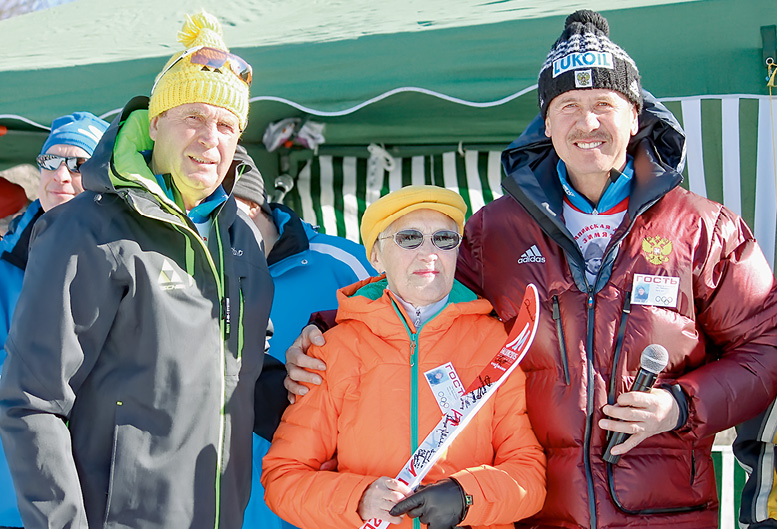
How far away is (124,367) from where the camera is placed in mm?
1870

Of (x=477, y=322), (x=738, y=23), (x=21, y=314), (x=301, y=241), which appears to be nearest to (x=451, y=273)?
(x=477, y=322)

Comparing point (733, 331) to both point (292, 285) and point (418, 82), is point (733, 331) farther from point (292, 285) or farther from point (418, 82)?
point (418, 82)

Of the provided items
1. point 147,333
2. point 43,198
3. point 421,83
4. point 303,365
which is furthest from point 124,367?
point 421,83

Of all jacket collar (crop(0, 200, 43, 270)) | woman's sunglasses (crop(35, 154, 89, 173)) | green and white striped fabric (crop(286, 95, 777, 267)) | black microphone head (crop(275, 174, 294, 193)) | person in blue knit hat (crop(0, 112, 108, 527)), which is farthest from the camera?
black microphone head (crop(275, 174, 294, 193))

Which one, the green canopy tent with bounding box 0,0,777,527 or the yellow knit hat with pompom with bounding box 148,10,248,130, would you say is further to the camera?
the green canopy tent with bounding box 0,0,777,527

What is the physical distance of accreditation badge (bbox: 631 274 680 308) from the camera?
2.10 metres

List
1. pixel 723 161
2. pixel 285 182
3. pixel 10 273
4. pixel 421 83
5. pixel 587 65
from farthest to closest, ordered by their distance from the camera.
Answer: pixel 285 182
pixel 421 83
pixel 723 161
pixel 10 273
pixel 587 65

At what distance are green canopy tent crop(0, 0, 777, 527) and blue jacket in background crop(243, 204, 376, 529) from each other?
2.57 ft

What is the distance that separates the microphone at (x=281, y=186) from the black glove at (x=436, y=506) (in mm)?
2522

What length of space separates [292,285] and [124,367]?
1.12 meters

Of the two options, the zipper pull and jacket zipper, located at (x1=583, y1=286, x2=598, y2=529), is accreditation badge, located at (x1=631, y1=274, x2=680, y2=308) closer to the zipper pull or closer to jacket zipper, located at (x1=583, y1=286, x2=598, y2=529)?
jacket zipper, located at (x1=583, y1=286, x2=598, y2=529)

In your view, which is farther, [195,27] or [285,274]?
[285,274]

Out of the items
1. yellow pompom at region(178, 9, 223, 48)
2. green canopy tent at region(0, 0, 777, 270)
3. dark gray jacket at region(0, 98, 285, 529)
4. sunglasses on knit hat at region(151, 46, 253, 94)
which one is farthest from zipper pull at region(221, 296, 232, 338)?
green canopy tent at region(0, 0, 777, 270)

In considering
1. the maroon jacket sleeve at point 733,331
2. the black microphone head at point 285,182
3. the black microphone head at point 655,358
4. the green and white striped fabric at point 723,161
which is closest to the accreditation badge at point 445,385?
the black microphone head at point 655,358
